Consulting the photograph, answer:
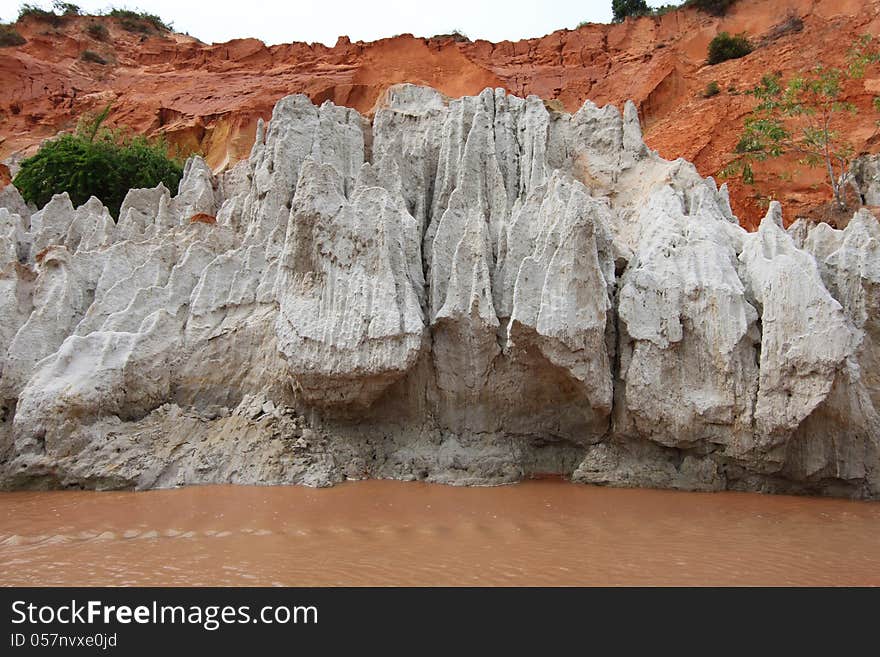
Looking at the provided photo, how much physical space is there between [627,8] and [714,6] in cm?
474

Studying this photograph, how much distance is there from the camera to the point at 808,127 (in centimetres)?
1931

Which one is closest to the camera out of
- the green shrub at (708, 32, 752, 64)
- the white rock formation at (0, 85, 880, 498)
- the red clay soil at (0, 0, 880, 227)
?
the white rock formation at (0, 85, 880, 498)

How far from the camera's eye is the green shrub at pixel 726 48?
25.8m

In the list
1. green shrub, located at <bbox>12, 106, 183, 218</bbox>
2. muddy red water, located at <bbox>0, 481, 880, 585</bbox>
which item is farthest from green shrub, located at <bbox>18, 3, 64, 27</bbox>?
muddy red water, located at <bbox>0, 481, 880, 585</bbox>

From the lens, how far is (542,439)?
8297mm

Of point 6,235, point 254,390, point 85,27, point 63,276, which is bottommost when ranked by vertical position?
point 254,390

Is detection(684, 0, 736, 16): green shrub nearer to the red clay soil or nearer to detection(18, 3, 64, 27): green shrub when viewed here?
the red clay soil

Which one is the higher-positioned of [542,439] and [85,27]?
[85,27]

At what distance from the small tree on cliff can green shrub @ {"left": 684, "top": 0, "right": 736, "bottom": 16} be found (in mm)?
8203

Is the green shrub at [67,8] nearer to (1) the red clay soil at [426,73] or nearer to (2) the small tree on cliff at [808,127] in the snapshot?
(1) the red clay soil at [426,73]

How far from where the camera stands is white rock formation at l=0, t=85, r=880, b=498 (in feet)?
24.0

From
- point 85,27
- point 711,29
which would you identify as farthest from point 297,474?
point 85,27

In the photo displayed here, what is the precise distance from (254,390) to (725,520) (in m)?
5.48
